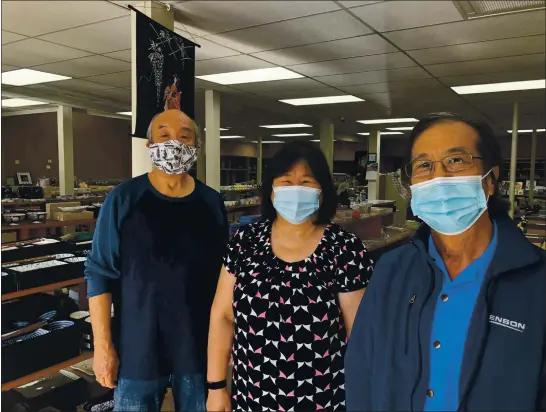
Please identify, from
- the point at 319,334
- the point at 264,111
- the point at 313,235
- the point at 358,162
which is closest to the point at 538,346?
the point at 319,334

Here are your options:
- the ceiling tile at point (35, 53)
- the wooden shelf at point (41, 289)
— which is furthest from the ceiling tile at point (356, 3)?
the ceiling tile at point (35, 53)

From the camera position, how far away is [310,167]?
1.48 meters

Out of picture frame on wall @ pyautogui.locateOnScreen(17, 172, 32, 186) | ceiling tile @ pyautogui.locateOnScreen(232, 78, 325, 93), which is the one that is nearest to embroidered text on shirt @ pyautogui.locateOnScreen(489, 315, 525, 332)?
ceiling tile @ pyautogui.locateOnScreen(232, 78, 325, 93)

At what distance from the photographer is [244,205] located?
3.70 metres

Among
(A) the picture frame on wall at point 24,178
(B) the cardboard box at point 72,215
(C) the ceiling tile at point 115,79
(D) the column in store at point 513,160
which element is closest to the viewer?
(D) the column in store at point 513,160

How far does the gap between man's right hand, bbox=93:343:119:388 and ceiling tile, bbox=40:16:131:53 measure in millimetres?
2239

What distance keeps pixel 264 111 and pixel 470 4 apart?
3565mm

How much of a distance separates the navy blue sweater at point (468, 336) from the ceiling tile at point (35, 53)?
3.71 meters

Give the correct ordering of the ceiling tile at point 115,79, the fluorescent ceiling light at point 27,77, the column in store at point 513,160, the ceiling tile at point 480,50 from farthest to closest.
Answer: the fluorescent ceiling light at point 27,77, the ceiling tile at point 115,79, the ceiling tile at point 480,50, the column in store at point 513,160

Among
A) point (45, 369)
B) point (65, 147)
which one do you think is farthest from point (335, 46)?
point (65, 147)

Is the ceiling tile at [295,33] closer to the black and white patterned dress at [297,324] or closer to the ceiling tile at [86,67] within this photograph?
the ceiling tile at [86,67]

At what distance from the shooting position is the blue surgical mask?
4.83 feet

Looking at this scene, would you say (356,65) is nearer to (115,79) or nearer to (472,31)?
(472,31)

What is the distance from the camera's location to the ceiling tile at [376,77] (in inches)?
152
